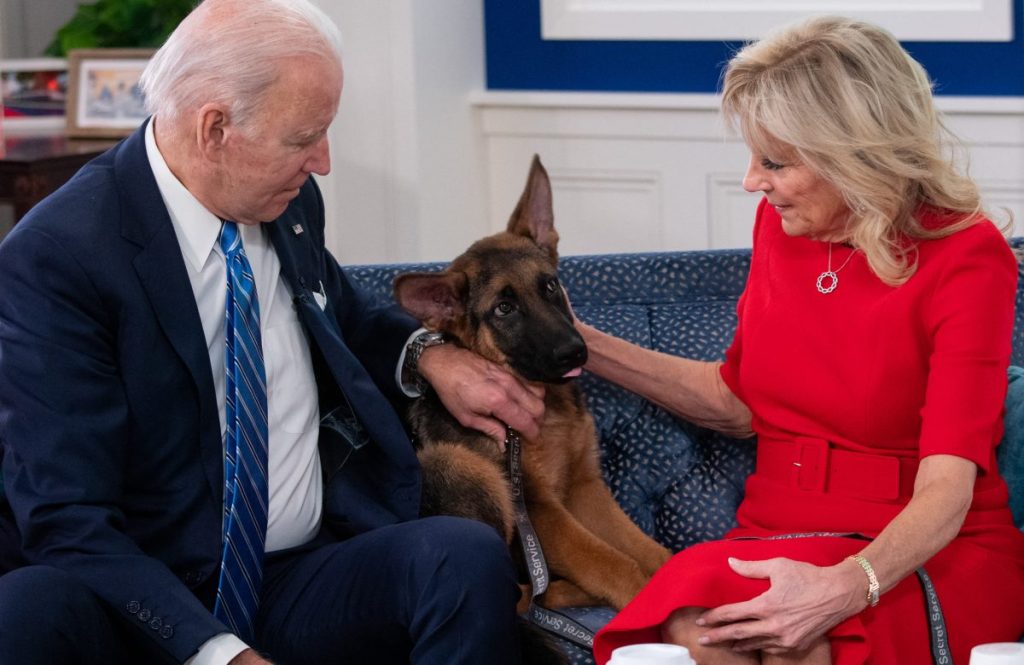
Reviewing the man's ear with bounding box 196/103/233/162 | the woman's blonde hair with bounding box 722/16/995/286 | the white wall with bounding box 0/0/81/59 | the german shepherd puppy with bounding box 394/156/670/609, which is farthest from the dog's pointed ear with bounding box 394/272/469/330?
the white wall with bounding box 0/0/81/59

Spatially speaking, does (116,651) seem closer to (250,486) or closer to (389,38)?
(250,486)

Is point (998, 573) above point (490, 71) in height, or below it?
below

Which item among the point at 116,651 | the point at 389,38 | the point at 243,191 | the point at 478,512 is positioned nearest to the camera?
the point at 116,651

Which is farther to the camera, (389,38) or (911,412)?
(389,38)

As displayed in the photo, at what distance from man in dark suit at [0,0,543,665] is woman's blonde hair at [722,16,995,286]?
2.35ft

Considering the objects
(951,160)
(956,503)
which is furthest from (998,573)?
(951,160)

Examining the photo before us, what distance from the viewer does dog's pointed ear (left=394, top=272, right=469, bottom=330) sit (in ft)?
8.31

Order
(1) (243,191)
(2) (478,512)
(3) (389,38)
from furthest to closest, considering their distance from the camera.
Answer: (3) (389,38) → (2) (478,512) → (1) (243,191)

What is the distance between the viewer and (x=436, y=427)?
2.62 metres

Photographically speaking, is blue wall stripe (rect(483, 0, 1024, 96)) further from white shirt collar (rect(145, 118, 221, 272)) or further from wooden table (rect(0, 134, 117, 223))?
white shirt collar (rect(145, 118, 221, 272))

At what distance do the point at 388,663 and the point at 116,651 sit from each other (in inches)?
16.9

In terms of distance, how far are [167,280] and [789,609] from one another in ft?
3.45

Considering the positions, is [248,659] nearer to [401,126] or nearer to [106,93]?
[401,126]

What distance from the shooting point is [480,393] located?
8.40ft
